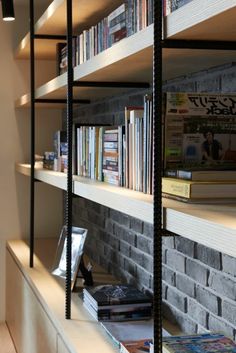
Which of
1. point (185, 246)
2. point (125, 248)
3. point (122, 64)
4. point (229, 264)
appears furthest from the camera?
point (125, 248)

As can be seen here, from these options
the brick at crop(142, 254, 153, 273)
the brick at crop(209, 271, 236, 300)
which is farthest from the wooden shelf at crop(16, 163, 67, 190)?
the brick at crop(209, 271, 236, 300)

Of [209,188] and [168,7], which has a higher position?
[168,7]

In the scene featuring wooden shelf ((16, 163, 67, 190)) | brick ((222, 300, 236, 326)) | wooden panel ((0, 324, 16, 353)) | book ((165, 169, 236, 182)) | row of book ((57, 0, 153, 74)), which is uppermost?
row of book ((57, 0, 153, 74))

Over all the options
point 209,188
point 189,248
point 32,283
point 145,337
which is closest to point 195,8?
point 209,188

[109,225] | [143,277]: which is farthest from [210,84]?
[109,225]

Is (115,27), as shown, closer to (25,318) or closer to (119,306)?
(119,306)

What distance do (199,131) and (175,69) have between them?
0.51m

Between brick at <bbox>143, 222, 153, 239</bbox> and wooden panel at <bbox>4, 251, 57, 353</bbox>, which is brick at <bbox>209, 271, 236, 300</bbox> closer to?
brick at <bbox>143, 222, 153, 239</bbox>

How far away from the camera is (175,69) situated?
2.04 m

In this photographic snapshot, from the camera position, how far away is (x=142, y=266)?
2.76 metres

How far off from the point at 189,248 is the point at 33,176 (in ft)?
5.42

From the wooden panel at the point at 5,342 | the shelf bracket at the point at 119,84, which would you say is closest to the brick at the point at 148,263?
the shelf bracket at the point at 119,84

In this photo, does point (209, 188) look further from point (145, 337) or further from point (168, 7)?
point (145, 337)

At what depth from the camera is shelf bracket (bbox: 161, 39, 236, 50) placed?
1.50m
